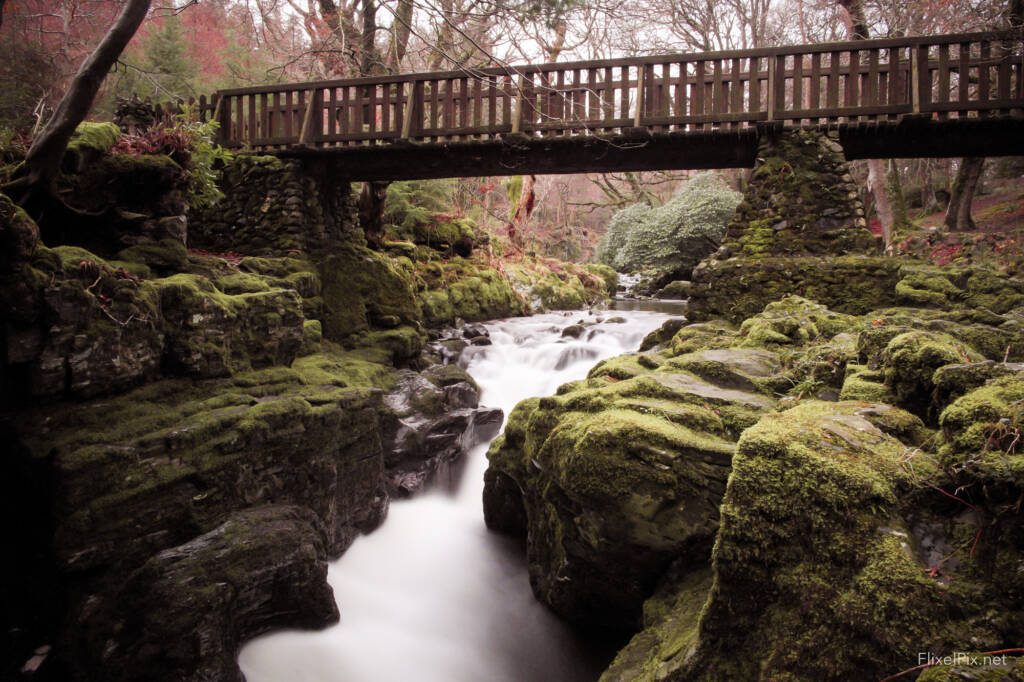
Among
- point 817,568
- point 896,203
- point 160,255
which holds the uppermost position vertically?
point 896,203

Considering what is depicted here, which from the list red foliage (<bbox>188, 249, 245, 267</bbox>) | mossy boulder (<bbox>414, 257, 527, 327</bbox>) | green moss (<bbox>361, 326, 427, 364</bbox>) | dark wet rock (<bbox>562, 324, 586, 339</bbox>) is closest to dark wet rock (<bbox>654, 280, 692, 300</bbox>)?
mossy boulder (<bbox>414, 257, 527, 327</bbox>)

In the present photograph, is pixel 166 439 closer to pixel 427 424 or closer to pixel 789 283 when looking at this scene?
pixel 427 424

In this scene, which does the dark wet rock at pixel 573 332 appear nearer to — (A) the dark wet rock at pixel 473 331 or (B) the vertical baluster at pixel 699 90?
(A) the dark wet rock at pixel 473 331

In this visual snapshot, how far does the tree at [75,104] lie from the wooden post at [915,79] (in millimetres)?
9558

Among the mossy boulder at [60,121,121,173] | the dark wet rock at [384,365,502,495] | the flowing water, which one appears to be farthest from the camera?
the dark wet rock at [384,365,502,495]

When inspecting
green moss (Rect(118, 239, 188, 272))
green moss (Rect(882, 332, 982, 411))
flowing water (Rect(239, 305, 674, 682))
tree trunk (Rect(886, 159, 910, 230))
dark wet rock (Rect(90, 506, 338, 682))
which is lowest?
flowing water (Rect(239, 305, 674, 682))

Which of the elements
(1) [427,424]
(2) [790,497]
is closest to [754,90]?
(1) [427,424]

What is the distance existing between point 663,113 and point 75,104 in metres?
7.46

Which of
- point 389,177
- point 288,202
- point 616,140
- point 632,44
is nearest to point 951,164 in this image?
point 632,44

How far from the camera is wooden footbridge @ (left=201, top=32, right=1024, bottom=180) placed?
311 inches

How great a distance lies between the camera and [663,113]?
8.59m

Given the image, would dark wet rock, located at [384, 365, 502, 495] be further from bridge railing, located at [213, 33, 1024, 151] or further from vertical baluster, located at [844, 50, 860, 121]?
vertical baluster, located at [844, 50, 860, 121]

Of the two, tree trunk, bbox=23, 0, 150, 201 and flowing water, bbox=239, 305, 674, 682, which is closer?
flowing water, bbox=239, 305, 674, 682

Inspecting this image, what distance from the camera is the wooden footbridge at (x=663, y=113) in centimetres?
791
